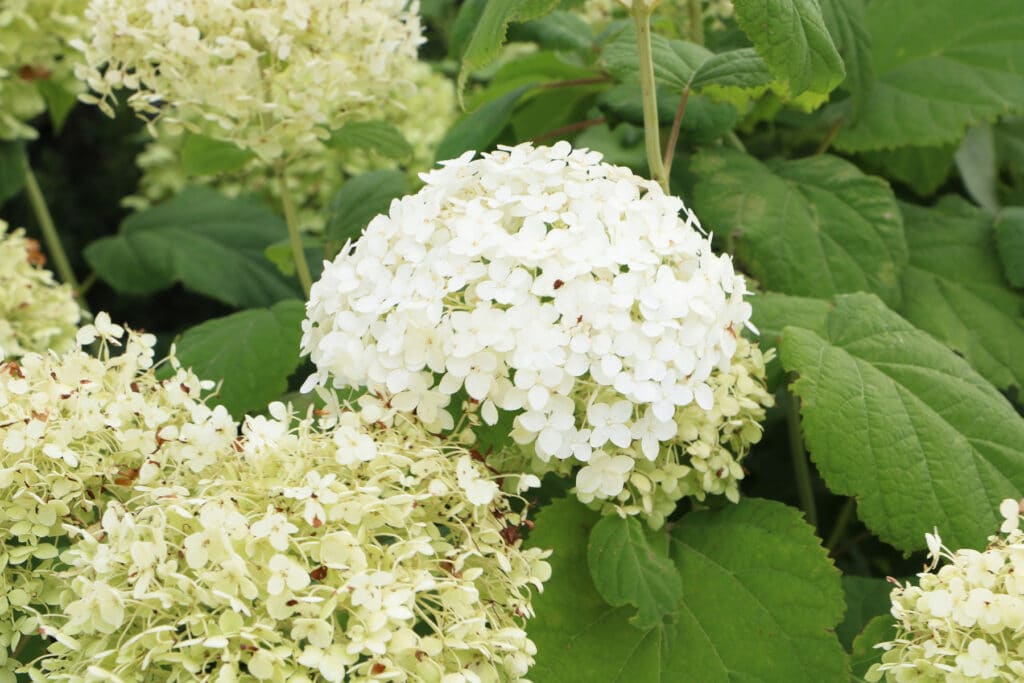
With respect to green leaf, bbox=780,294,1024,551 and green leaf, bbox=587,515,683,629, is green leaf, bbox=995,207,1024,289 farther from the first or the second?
green leaf, bbox=587,515,683,629

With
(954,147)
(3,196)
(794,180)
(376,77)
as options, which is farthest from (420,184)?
(954,147)

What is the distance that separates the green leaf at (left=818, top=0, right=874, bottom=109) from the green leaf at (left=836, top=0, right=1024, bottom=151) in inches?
5.0

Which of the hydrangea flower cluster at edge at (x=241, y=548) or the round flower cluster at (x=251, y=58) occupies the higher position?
the round flower cluster at (x=251, y=58)

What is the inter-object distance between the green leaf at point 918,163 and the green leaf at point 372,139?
103 centimetres

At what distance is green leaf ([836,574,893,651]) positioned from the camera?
1.49m

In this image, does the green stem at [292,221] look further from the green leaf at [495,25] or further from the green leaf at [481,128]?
the green leaf at [495,25]

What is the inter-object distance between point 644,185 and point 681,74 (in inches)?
16.7

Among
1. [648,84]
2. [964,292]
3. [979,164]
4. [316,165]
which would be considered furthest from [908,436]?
[316,165]

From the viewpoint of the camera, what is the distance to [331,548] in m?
0.90

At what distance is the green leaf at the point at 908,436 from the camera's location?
1276 mm

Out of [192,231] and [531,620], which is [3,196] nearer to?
[192,231]

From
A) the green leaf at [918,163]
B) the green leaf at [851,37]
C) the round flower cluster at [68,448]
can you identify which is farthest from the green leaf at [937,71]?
the round flower cluster at [68,448]

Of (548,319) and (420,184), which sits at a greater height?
(548,319)

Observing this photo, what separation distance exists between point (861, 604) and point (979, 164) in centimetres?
115
